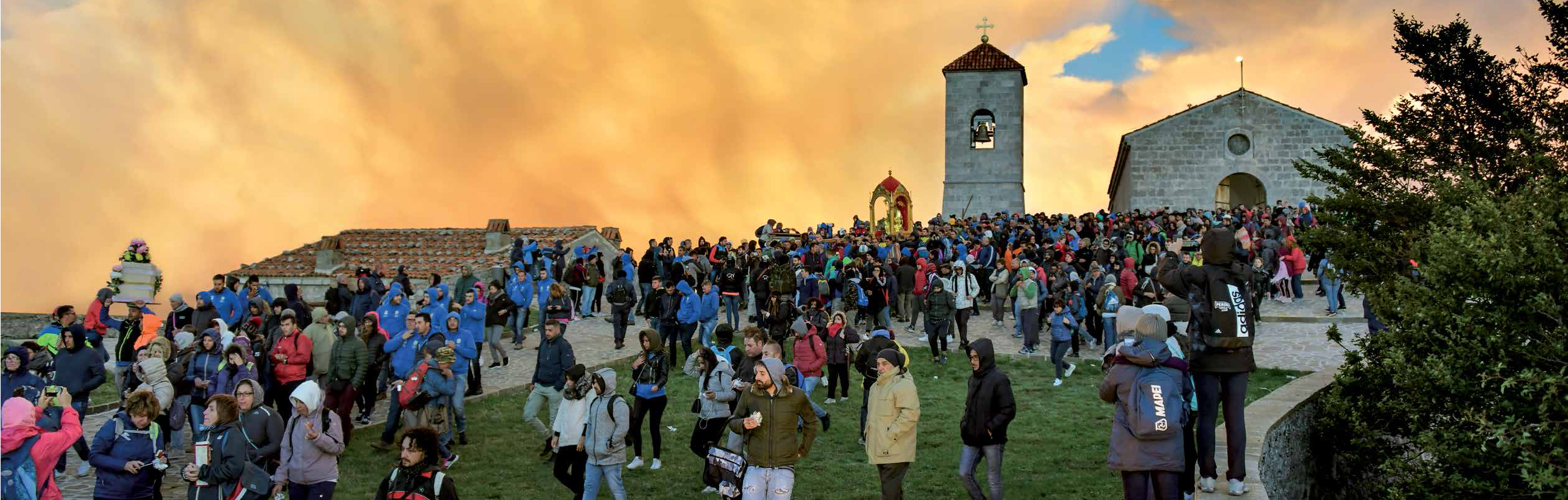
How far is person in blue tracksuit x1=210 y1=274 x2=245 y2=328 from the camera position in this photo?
1767 centimetres

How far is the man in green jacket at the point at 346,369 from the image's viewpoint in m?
13.9

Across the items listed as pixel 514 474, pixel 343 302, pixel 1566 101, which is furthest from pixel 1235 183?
pixel 514 474

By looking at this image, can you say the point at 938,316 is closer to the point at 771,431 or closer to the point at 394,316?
the point at 394,316

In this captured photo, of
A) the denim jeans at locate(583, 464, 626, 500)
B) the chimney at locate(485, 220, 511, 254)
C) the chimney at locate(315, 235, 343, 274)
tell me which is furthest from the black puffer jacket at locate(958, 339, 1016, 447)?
the chimney at locate(315, 235, 343, 274)

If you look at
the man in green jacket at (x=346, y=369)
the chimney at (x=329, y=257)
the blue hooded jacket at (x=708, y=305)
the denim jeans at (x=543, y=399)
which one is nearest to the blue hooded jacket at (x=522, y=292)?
the blue hooded jacket at (x=708, y=305)

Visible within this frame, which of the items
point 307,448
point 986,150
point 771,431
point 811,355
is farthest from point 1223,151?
point 307,448

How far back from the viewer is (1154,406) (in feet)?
25.8

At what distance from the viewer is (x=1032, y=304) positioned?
66.6 feet

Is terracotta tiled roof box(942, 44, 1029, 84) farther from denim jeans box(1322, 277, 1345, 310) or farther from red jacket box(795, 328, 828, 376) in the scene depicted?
red jacket box(795, 328, 828, 376)

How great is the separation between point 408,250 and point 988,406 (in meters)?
27.3

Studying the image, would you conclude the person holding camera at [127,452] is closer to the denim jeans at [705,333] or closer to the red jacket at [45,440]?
the red jacket at [45,440]

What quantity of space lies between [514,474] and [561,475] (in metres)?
2.14

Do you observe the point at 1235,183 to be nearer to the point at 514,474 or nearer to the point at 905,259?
the point at 905,259

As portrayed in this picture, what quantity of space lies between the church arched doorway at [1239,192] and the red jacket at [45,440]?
4536cm
